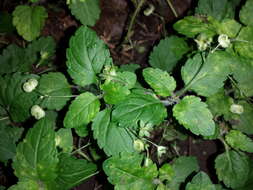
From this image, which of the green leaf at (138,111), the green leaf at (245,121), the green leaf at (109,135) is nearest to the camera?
the green leaf at (138,111)

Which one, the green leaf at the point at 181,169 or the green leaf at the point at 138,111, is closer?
the green leaf at the point at 138,111

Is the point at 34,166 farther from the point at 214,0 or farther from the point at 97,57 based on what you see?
the point at 214,0

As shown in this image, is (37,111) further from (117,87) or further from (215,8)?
(215,8)

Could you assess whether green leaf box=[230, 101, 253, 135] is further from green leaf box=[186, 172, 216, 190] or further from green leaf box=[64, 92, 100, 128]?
green leaf box=[64, 92, 100, 128]

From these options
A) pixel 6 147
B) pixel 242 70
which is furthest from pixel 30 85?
pixel 242 70

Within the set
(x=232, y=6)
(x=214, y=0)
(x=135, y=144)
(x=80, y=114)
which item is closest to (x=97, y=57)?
(x=80, y=114)

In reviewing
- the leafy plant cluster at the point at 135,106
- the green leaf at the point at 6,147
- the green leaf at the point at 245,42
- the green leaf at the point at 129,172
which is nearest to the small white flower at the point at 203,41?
the leafy plant cluster at the point at 135,106

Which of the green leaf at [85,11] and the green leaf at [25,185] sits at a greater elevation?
the green leaf at [85,11]

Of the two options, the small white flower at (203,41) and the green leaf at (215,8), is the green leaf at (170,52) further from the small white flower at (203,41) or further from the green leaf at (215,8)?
the small white flower at (203,41)
